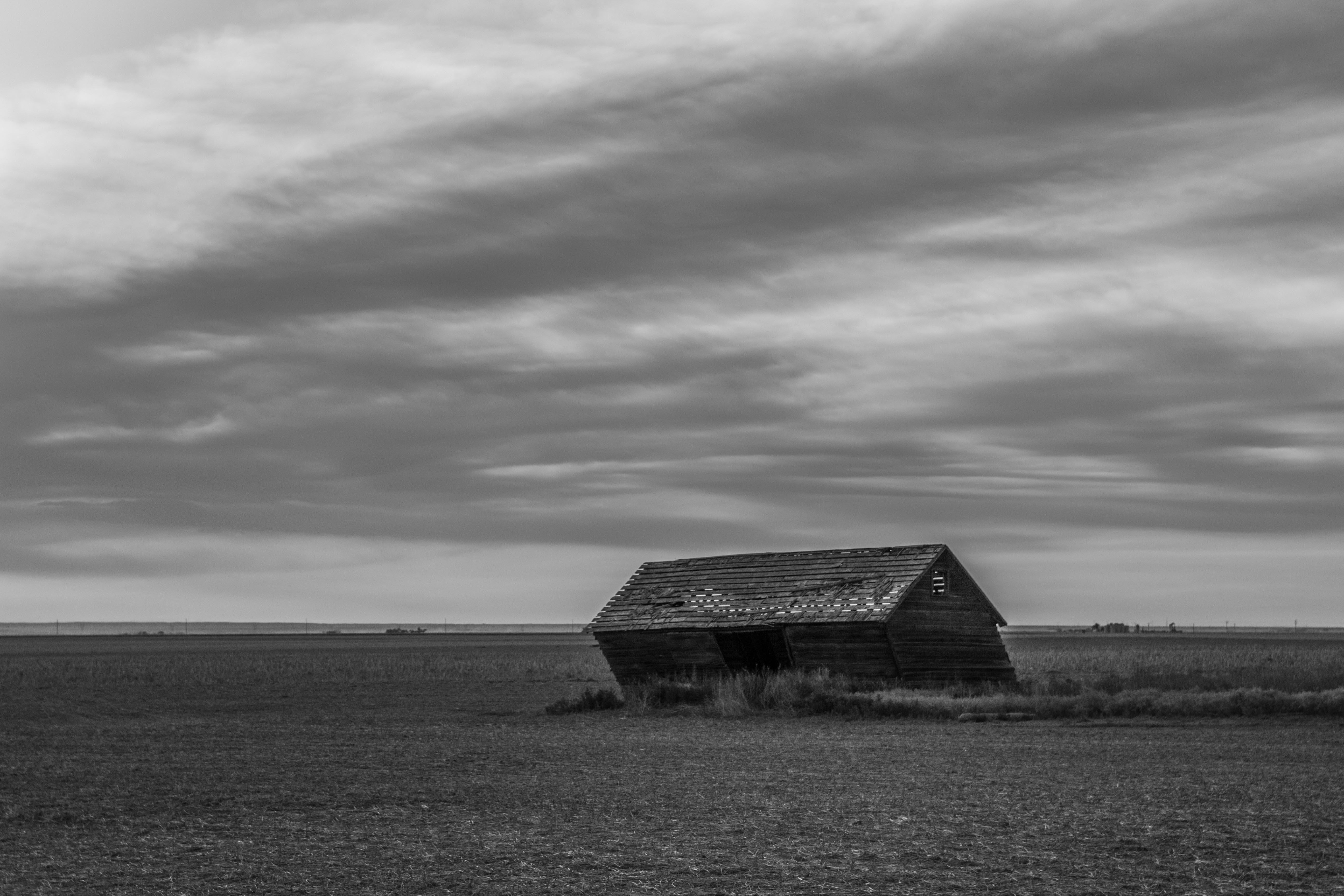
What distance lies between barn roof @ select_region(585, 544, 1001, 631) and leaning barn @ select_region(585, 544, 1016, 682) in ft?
0.12

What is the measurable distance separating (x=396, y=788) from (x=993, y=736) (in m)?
12.9

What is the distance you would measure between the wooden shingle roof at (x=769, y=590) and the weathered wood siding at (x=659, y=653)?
0.37 metres

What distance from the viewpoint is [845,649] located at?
39.5 meters

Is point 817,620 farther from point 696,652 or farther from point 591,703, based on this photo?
point 591,703

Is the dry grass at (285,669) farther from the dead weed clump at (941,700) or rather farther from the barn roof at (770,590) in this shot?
the dead weed clump at (941,700)

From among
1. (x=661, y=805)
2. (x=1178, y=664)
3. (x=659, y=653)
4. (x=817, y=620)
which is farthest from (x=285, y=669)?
(x=661, y=805)

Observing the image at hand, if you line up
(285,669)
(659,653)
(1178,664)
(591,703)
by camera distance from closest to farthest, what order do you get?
(591,703) < (659,653) < (1178,664) < (285,669)

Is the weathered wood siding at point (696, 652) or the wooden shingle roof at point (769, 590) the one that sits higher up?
the wooden shingle roof at point (769, 590)

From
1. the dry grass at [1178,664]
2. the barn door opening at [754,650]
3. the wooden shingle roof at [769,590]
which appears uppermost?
the wooden shingle roof at [769,590]

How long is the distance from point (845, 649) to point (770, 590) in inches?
154

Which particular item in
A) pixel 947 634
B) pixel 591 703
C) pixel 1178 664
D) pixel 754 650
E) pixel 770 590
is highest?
pixel 770 590

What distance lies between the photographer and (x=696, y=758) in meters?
23.8

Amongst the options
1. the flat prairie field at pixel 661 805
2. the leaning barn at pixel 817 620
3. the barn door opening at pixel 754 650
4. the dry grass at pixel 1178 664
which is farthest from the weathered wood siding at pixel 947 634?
the flat prairie field at pixel 661 805

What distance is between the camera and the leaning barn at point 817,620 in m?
Result: 39.1
